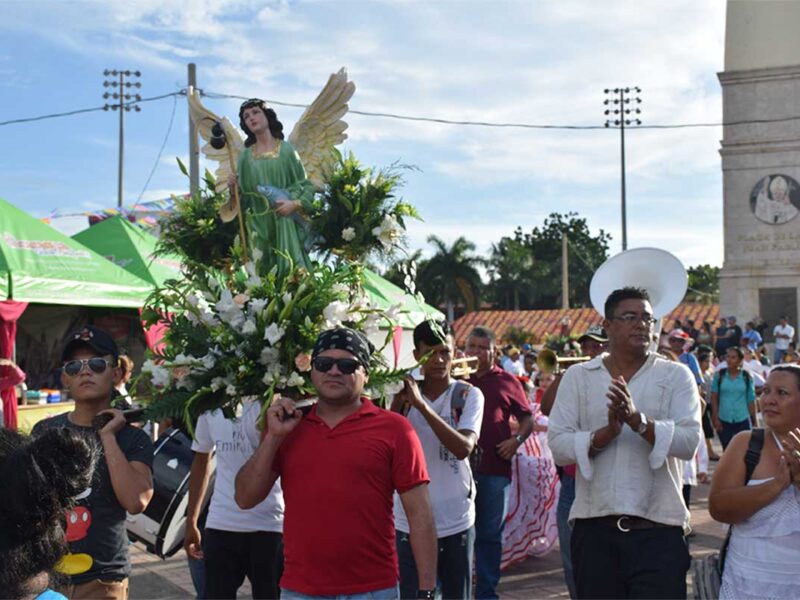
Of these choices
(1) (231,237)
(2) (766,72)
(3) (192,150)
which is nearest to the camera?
(1) (231,237)

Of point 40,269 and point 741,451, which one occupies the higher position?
point 40,269

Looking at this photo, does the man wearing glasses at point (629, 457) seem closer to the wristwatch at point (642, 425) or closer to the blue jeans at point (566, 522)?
the wristwatch at point (642, 425)

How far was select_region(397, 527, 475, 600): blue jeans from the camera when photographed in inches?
198

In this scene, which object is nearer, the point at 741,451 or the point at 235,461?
the point at 741,451

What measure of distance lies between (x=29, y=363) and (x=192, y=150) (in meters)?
4.76

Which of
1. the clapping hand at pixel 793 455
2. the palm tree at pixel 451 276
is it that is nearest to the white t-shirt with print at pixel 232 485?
the clapping hand at pixel 793 455

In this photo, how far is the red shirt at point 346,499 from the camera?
351 centimetres

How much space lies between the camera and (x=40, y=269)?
13.6 m

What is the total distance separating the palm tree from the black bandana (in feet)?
167

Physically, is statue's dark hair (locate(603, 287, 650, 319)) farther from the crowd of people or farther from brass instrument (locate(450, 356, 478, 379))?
brass instrument (locate(450, 356, 478, 379))

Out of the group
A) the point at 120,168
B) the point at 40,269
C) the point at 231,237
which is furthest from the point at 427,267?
the point at 231,237

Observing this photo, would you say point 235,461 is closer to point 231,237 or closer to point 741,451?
point 231,237

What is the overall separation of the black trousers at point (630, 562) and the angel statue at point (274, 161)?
2126 millimetres

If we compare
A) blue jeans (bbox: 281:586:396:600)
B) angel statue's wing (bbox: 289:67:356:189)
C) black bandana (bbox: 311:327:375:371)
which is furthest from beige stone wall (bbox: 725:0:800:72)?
blue jeans (bbox: 281:586:396:600)
